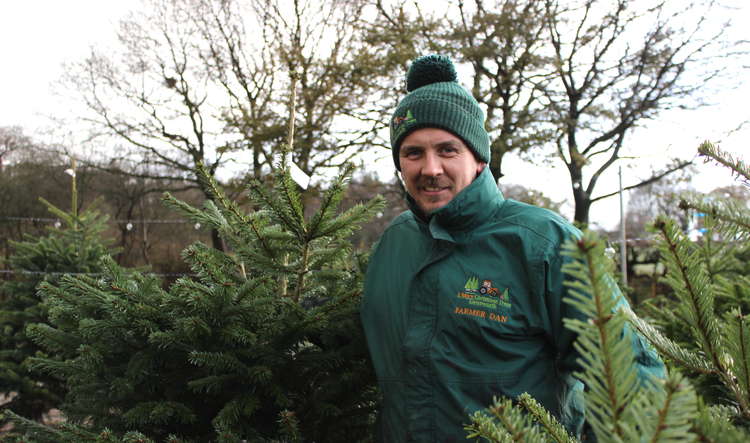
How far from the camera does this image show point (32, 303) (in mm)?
5301

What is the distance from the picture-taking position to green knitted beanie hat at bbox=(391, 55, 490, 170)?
1.89 metres

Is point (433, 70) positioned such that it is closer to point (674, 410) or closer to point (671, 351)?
point (671, 351)

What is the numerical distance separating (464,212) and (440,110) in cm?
40

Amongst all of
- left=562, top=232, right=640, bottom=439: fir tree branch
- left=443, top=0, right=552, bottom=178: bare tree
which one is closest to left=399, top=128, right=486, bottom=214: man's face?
left=562, top=232, right=640, bottom=439: fir tree branch

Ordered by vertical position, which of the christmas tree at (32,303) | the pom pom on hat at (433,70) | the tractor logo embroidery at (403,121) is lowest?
the christmas tree at (32,303)

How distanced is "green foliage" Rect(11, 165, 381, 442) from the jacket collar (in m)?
0.30

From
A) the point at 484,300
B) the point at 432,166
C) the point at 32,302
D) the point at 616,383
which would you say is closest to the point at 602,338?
the point at 616,383

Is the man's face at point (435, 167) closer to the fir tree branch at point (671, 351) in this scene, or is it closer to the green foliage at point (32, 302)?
the fir tree branch at point (671, 351)

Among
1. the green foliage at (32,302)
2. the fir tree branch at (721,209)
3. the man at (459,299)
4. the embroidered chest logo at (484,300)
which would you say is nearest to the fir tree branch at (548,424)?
the fir tree branch at (721,209)

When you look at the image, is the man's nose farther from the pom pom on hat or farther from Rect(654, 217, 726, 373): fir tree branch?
Rect(654, 217, 726, 373): fir tree branch

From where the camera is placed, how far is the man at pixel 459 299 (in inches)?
62.7

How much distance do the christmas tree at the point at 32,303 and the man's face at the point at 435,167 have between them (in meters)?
3.64

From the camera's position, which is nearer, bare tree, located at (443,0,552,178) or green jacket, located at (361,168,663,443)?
green jacket, located at (361,168,663,443)

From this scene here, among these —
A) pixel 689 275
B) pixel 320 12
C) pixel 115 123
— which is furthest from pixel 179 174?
pixel 689 275
